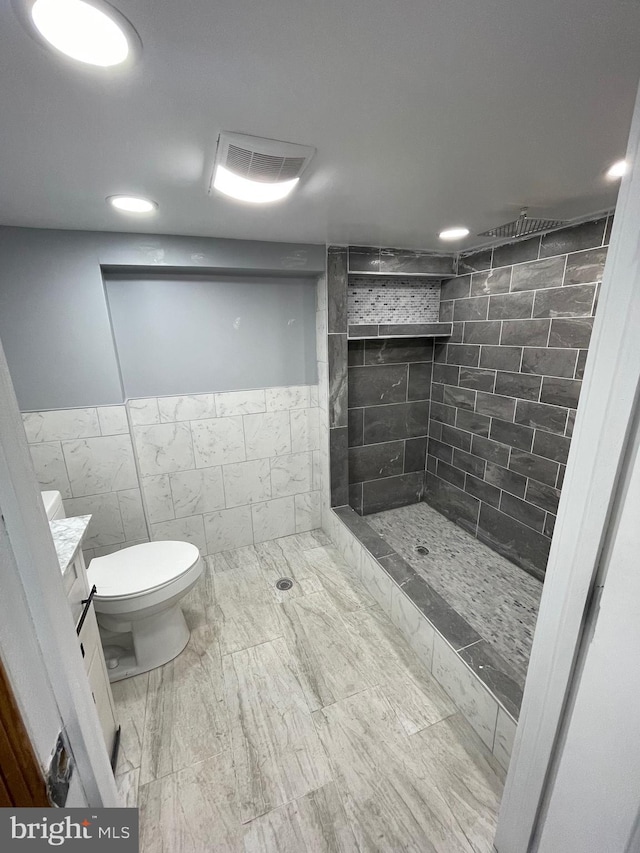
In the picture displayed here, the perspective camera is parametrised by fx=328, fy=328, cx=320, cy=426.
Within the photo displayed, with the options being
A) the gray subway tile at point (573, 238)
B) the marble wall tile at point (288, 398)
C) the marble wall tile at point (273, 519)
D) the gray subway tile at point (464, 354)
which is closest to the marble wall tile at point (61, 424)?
the marble wall tile at point (288, 398)

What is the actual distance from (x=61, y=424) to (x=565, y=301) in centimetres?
284

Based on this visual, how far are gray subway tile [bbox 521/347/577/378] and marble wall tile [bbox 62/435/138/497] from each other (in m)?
2.47

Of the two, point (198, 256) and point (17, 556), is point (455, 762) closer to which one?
point (17, 556)

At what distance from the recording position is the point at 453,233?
6.19ft

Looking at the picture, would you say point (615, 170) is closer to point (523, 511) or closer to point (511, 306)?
point (511, 306)

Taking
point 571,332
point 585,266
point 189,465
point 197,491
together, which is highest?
point 585,266

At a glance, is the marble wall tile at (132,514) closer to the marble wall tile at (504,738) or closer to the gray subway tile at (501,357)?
the marble wall tile at (504,738)

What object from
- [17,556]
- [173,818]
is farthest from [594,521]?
[173,818]

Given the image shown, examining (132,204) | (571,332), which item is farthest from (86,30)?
(571,332)

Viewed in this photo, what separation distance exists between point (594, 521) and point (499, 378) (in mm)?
1802

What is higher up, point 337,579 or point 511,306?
point 511,306

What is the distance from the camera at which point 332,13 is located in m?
0.56

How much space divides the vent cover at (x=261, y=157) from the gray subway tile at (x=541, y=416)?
180cm

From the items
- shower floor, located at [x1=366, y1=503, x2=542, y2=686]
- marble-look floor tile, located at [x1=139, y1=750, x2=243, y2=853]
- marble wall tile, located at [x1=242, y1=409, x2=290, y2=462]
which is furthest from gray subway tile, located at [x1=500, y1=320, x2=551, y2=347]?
A: marble-look floor tile, located at [x1=139, y1=750, x2=243, y2=853]
